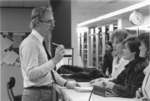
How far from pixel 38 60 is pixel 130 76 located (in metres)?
0.76

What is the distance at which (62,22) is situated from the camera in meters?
4.83

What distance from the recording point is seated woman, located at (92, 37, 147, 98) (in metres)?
2.16

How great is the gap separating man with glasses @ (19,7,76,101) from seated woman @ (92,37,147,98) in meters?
0.50

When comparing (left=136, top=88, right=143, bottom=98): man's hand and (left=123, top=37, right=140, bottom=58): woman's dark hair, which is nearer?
(left=136, top=88, right=143, bottom=98): man's hand

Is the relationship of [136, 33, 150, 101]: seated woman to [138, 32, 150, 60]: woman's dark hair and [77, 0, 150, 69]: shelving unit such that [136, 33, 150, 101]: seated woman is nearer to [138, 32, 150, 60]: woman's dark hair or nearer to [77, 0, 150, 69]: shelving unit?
[138, 32, 150, 60]: woman's dark hair

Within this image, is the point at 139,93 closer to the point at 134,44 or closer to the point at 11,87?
the point at 134,44

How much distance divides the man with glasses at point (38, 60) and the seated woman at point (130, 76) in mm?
498

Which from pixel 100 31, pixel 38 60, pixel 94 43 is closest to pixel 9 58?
pixel 38 60

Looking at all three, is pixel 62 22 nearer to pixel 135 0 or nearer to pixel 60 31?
pixel 60 31

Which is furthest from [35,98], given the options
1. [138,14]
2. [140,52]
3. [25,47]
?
[138,14]

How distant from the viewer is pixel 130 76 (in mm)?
2188

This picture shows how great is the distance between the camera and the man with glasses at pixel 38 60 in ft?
7.51

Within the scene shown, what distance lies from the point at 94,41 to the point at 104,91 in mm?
9755

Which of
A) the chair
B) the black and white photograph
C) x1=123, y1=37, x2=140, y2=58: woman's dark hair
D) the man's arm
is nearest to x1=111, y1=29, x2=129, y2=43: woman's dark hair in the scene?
the black and white photograph
